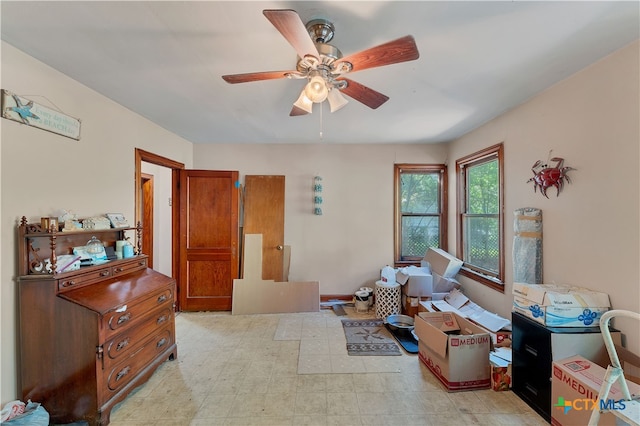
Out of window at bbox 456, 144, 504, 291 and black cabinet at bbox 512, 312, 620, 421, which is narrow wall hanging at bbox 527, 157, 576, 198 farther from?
black cabinet at bbox 512, 312, 620, 421

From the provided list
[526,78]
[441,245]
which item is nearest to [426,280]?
[441,245]

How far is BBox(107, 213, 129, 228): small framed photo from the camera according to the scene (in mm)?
2455

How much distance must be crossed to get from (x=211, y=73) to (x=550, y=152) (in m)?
2.85

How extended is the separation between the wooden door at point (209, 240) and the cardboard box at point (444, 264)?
2.73 m

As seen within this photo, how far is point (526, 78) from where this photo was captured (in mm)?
2180

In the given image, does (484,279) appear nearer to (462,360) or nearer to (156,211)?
(462,360)

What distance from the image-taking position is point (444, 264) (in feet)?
11.7

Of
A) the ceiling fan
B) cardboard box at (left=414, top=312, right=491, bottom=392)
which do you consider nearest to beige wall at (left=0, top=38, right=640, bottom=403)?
cardboard box at (left=414, top=312, right=491, bottom=392)

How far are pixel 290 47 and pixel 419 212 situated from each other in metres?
3.29

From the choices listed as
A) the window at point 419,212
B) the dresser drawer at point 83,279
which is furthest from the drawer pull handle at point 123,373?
the window at point 419,212

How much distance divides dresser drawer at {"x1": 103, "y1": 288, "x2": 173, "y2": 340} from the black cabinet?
289cm

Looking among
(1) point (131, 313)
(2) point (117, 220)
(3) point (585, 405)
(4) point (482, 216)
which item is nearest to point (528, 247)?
(4) point (482, 216)

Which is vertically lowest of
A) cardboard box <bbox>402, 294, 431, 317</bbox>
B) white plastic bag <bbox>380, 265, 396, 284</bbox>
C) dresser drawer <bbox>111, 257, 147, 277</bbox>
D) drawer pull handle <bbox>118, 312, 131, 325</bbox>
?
cardboard box <bbox>402, 294, 431, 317</bbox>

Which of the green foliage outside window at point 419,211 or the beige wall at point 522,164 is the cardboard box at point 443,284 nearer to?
the beige wall at point 522,164
